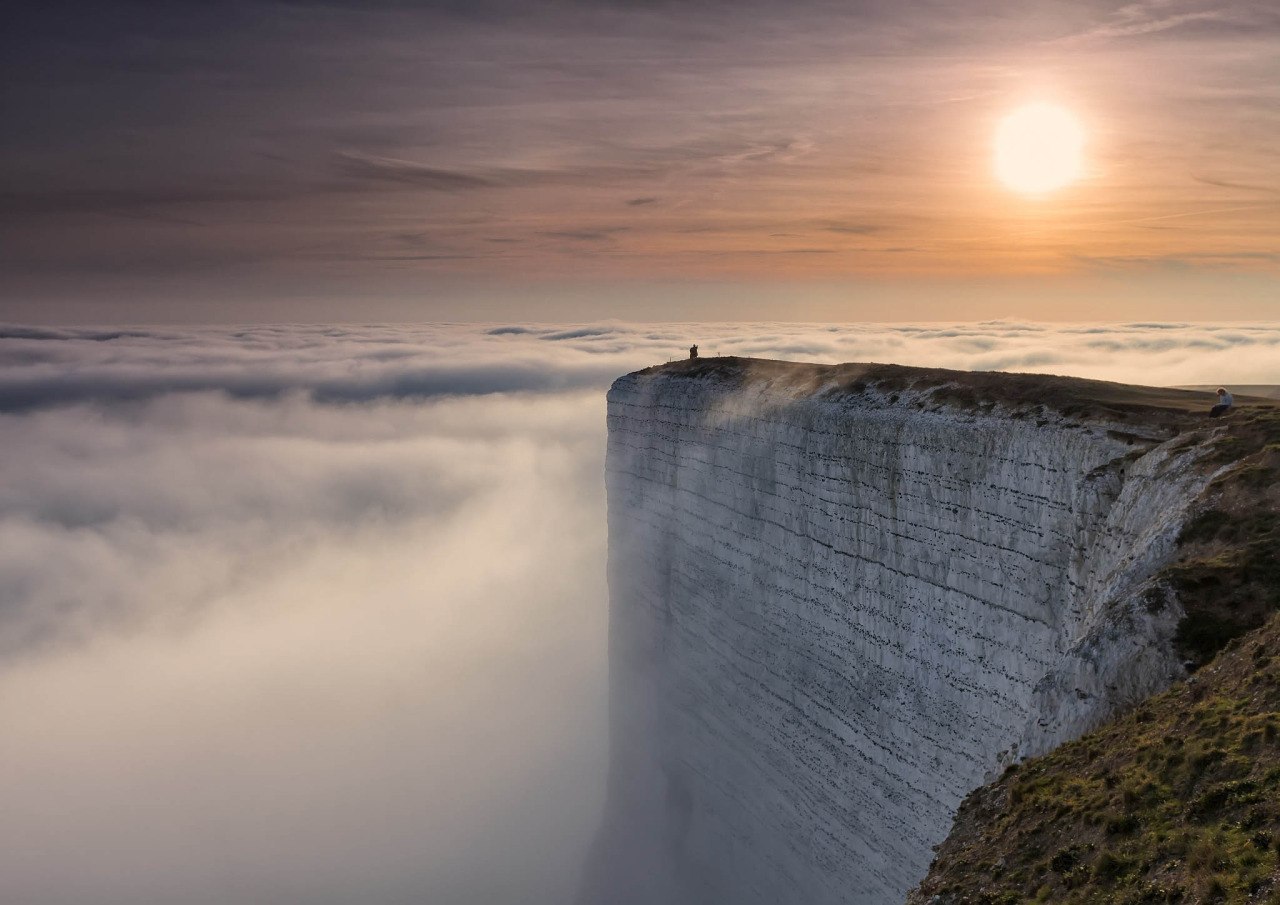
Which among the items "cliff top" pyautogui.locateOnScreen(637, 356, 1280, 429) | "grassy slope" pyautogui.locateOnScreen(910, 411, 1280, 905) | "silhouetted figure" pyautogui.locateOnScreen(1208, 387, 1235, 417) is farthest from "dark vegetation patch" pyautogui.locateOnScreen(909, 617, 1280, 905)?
"cliff top" pyautogui.locateOnScreen(637, 356, 1280, 429)

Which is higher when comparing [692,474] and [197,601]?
[692,474]

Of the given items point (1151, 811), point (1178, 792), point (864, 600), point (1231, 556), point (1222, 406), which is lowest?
point (864, 600)

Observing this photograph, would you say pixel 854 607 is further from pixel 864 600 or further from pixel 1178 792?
pixel 1178 792

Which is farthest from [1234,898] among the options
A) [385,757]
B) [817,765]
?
[385,757]

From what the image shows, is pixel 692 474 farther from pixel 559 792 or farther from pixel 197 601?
pixel 197 601

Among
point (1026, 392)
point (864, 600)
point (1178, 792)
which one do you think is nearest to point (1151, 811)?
point (1178, 792)

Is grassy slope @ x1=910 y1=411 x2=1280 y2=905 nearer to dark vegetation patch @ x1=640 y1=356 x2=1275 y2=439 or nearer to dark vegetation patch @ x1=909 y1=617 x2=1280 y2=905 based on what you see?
dark vegetation patch @ x1=909 y1=617 x2=1280 y2=905
